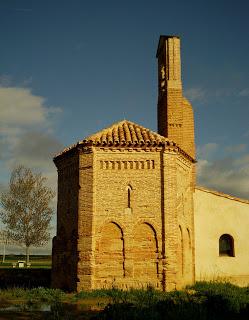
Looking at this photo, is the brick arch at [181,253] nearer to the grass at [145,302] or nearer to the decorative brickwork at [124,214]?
the decorative brickwork at [124,214]

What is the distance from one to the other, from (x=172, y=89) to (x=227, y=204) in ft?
18.8

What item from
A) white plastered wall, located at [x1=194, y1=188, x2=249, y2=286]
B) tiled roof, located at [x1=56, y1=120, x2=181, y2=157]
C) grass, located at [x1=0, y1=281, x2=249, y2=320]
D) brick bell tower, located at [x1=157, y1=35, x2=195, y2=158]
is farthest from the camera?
brick bell tower, located at [x1=157, y1=35, x2=195, y2=158]

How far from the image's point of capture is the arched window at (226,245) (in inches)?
688

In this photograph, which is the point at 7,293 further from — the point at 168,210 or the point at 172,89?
the point at 172,89

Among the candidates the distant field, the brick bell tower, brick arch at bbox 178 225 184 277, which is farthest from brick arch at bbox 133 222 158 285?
the distant field

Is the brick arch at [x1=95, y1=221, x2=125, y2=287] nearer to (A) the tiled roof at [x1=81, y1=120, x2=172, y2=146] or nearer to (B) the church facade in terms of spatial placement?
(B) the church facade

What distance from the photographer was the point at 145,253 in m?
14.3

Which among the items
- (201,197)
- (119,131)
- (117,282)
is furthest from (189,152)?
(117,282)

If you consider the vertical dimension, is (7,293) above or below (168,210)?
below

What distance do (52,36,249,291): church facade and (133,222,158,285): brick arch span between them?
0.03 meters

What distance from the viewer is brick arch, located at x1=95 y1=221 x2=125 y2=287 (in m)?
14.0

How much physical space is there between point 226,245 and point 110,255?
6084 millimetres

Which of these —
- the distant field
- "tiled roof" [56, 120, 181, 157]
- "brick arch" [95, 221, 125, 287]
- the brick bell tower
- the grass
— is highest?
the brick bell tower

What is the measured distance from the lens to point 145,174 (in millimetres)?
14859
